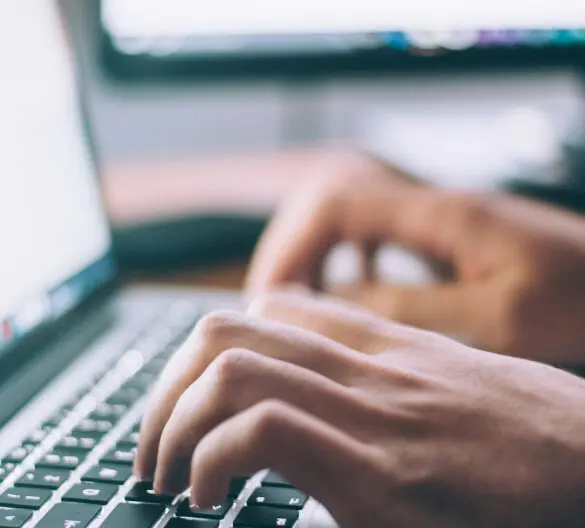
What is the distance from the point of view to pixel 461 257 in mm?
528

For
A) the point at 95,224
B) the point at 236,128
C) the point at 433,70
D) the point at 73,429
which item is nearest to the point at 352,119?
the point at 236,128

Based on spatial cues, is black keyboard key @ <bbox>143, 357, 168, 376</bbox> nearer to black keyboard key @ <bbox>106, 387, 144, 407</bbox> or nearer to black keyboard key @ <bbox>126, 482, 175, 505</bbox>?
black keyboard key @ <bbox>106, 387, 144, 407</bbox>

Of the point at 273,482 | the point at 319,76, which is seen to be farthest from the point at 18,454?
the point at 319,76

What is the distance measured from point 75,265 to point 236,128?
Result: 1.60ft

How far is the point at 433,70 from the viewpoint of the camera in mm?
627

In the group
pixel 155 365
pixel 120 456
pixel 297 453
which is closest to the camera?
pixel 297 453

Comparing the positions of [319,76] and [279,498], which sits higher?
[319,76]

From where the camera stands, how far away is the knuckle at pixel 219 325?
33cm

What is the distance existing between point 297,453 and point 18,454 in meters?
0.16

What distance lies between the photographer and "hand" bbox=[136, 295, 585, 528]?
0.28 metres

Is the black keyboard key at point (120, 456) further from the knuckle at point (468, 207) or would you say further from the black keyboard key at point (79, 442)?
the knuckle at point (468, 207)

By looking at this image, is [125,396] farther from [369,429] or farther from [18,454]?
[369,429]

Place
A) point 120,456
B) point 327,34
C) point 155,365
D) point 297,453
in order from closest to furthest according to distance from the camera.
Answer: point 297,453, point 120,456, point 155,365, point 327,34

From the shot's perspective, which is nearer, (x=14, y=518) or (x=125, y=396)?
(x=14, y=518)
